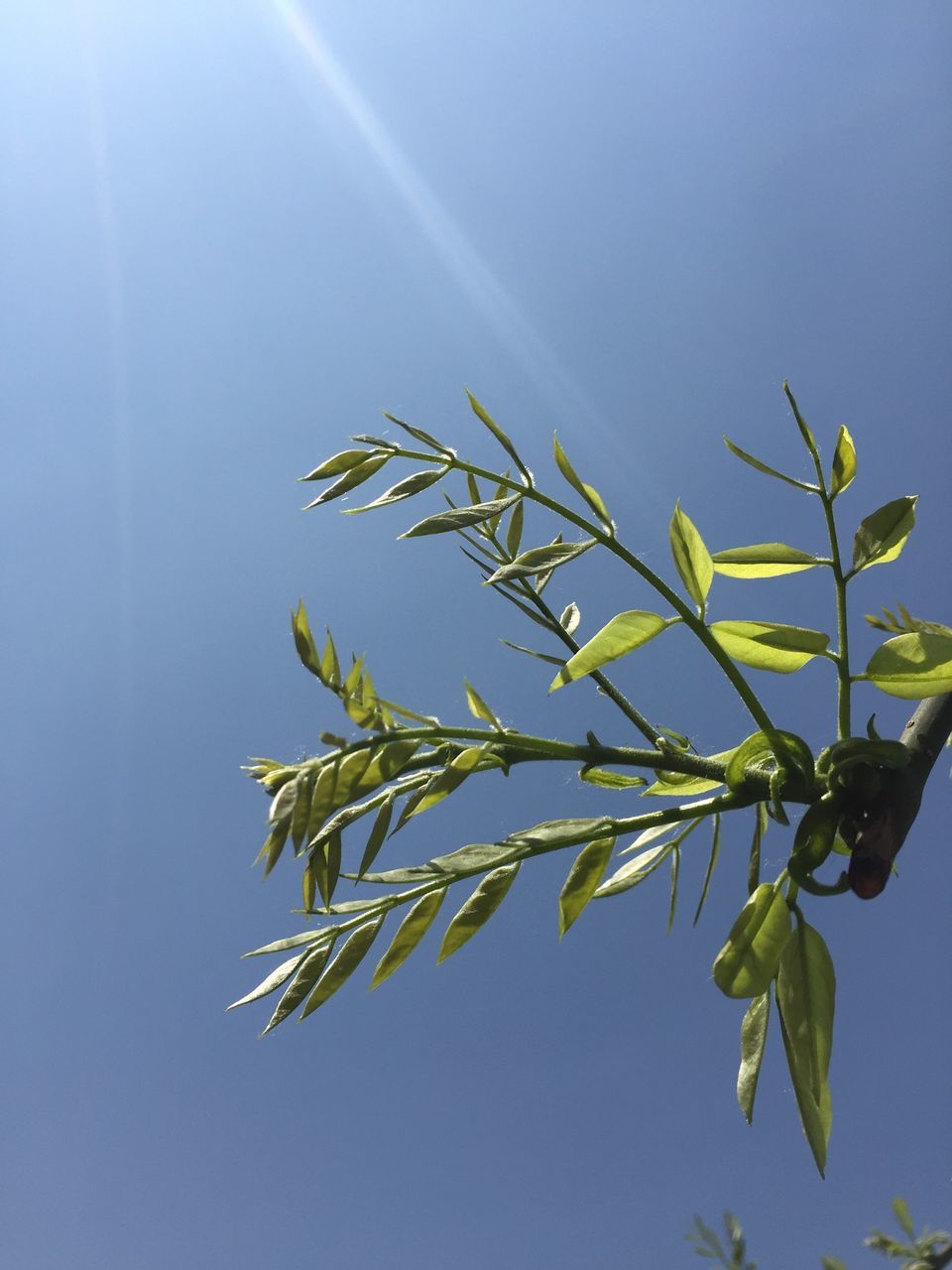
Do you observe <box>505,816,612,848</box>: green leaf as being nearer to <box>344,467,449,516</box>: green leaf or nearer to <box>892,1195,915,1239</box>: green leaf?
<box>344,467,449,516</box>: green leaf

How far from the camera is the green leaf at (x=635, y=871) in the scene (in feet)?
1.72

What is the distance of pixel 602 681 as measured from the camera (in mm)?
542

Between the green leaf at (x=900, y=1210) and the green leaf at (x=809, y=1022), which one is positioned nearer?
the green leaf at (x=809, y=1022)

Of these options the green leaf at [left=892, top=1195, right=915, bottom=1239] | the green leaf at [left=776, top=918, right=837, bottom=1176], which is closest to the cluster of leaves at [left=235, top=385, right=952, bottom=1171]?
the green leaf at [left=776, top=918, right=837, bottom=1176]

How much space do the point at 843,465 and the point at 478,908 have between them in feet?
1.16

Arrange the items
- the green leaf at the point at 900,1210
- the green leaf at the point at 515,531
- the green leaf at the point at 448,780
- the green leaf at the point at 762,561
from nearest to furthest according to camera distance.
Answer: the green leaf at the point at 448,780, the green leaf at the point at 762,561, the green leaf at the point at 515,531, the green leaf at the point at 900,1210

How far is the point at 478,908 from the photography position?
47 centimetres

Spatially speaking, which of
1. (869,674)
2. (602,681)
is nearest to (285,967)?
(602,681)

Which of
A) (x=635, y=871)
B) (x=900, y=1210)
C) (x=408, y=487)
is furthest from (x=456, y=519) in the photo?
(x=900, y=1210)

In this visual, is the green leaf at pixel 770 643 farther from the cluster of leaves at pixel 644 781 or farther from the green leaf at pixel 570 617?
the green leaf at pixel 570 617

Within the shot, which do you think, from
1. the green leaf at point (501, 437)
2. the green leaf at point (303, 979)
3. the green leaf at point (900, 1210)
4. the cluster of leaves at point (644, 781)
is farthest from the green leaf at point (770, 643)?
the green leaf at point (900, 1210)

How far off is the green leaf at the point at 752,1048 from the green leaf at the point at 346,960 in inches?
8.3

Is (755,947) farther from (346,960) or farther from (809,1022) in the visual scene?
(346,960)

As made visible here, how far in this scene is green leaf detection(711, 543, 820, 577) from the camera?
542 millimetres
